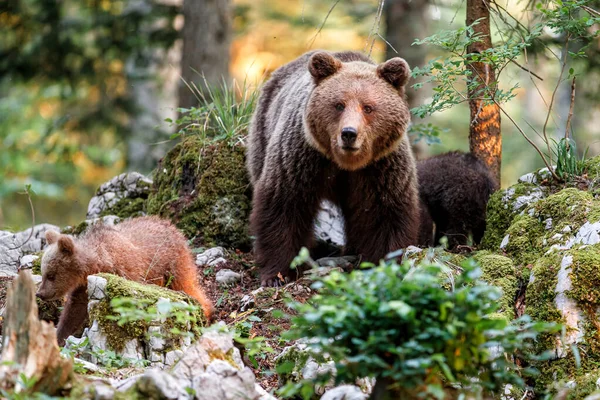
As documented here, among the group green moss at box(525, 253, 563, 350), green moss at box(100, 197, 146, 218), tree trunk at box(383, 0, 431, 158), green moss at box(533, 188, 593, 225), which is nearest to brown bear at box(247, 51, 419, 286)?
green moss at box(533, 188, 593, 225)

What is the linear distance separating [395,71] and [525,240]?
1867 millimetres

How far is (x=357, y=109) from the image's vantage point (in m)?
6.63

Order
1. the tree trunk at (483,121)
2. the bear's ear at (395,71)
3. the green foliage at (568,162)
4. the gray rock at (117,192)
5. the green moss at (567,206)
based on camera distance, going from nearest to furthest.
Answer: the green moss at (567,206) < the bear's ear at (395,71) < the green foliage at (568,162) < the tree trunk at (483,121) < the gray rock at (117,192)

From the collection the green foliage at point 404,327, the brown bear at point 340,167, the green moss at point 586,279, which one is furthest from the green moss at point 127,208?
the green foliage at point 404,327

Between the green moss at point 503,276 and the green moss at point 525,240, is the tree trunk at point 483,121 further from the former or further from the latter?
the green moss at point 503,276

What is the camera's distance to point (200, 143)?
29.6ft

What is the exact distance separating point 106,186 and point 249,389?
620cm

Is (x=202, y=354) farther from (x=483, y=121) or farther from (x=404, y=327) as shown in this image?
(x=483, y=121)

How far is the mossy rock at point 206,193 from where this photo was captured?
28.0 feet

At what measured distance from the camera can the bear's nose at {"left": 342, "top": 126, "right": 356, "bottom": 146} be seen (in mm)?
6359

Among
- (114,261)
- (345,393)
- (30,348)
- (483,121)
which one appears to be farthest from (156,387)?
(483,121)

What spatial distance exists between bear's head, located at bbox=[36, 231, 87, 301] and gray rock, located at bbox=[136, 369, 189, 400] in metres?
2.33

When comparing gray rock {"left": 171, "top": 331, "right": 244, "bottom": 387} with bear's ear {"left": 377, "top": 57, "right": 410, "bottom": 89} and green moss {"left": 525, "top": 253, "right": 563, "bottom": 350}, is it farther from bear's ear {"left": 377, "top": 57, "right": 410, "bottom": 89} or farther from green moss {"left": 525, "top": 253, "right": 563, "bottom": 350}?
bear's ear {"left": 377, "top": 57, "right": 410, "bottom": 89}

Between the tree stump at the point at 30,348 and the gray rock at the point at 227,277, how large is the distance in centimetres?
394
